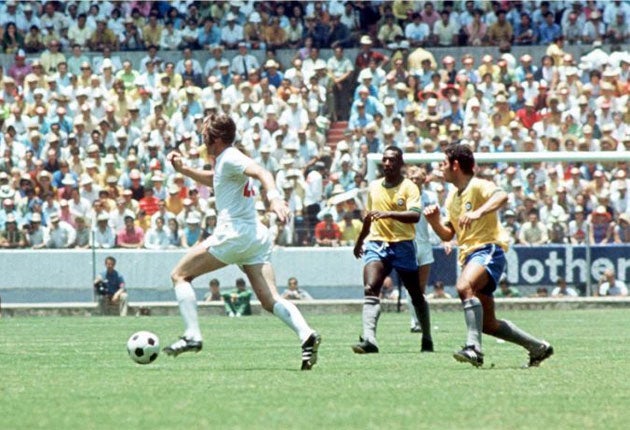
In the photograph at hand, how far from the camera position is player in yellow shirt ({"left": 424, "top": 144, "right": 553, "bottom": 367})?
42.8ft

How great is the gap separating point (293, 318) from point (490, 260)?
171 centimetres

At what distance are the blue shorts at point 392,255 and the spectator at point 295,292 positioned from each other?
38.5 ft

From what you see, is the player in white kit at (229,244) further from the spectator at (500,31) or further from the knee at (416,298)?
the spectator at (500,31)

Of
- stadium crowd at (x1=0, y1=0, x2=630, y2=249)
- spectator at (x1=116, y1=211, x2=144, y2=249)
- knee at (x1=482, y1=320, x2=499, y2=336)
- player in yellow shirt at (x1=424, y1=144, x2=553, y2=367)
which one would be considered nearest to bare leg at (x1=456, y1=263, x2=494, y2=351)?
player in yellow shirt at (x1=424, y1=144, x2=553, y2=367)

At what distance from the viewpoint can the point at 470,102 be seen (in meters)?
32.3

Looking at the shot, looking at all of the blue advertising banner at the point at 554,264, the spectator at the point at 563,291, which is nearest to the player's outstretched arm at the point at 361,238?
the blue advertising banner at the point at 554,264

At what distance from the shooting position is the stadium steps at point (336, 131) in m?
32.9

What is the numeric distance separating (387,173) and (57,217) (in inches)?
547

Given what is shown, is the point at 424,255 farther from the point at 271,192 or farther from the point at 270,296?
the point at 271,192

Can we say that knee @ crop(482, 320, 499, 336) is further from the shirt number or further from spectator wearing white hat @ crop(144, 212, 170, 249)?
spectator wearing white hat @ crop(144, 212, 170, 249)

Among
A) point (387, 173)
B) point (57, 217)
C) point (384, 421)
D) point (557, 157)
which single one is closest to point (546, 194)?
point (557, 157)

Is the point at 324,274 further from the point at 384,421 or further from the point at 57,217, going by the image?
the point at 384,421

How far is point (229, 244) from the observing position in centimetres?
1289

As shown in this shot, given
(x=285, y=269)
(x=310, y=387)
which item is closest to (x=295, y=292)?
(x=285, y=269)
